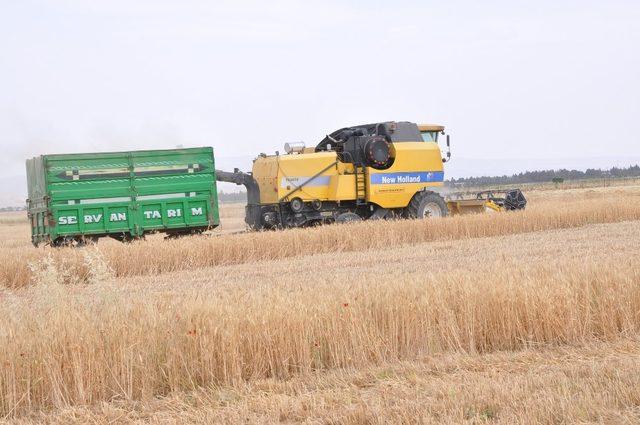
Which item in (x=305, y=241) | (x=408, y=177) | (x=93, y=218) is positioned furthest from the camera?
(x=408, y=177)

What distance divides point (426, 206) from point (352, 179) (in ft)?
7.10

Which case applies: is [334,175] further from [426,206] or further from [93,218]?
[93,218]

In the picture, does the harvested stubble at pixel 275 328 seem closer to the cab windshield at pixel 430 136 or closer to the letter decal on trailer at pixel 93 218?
the letter decal on trailer at pixel 93 218

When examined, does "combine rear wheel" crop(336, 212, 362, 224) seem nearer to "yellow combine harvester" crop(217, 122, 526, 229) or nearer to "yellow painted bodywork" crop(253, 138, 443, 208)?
"yellow combine harvester" crop(217, 122, 526, 229)

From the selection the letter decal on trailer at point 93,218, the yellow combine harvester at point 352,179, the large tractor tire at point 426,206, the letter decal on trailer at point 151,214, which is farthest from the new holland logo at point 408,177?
the letter decal on trailer at point 93,218

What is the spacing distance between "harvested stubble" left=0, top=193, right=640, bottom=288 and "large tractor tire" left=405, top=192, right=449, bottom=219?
1358mm

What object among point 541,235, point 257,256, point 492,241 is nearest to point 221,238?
point 257,256

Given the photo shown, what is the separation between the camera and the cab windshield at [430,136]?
22.5 meters

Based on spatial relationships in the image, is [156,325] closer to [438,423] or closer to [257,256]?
[438,423]

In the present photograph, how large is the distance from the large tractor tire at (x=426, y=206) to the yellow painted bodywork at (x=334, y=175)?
19cm

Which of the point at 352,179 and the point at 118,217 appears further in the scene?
the point at 352,179

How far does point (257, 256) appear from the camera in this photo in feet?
58.2

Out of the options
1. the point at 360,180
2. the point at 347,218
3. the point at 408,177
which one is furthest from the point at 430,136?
the point at 347,218

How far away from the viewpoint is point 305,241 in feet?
60.4
